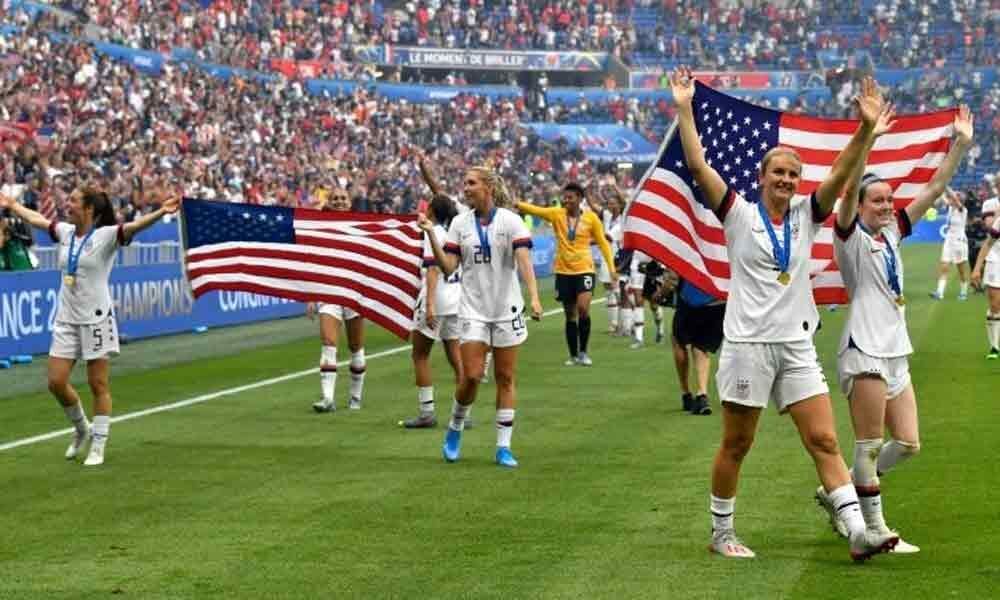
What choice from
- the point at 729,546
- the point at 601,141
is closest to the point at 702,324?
the point at 729,546

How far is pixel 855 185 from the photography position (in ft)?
31.0

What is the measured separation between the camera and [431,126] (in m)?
66.3

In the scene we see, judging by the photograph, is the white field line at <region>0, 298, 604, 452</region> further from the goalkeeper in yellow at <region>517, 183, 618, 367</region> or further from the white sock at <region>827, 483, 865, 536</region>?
the white sock at <region>827, 483, 865, 536</region>

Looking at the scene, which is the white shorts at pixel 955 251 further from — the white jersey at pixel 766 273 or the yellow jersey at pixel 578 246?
the white jersey at pixel 766 273

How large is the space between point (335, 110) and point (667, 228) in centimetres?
4877

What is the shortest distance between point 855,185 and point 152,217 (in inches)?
254

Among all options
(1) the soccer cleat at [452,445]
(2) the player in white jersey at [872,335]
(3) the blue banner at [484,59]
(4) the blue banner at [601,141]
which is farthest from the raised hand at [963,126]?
(4) the blue banner at [601,141]

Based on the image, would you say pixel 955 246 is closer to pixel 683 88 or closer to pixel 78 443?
pixel 78 443

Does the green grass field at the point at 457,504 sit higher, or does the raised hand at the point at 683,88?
the raised hand at the point at 683,88

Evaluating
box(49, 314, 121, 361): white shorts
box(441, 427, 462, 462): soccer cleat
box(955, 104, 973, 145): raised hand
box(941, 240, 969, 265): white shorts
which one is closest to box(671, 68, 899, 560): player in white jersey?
box(955, 104, 973, 145): raised hand

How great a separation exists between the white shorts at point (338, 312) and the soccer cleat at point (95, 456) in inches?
172

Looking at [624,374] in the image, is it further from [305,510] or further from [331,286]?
[305,510]

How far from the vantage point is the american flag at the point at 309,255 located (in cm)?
1783

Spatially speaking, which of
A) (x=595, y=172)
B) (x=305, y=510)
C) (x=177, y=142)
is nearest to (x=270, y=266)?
(x=305, y=510)
